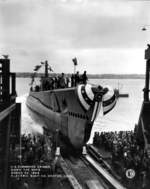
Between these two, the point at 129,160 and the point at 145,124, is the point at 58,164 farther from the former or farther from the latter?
the point at 145,124

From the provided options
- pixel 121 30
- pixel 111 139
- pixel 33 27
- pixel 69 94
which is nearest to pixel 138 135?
pixel 111 139

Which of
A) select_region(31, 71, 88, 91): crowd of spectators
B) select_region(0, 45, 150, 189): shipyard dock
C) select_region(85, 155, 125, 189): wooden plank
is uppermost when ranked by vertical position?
select_region(31, 71, 88, 91): crowd of spectators

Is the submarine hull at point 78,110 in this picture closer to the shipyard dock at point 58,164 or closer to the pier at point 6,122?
the shipyard dock at point 58,164

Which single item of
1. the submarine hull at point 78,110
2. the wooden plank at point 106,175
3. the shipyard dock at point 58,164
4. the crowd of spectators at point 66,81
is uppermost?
the crowd of spectators at point 66,81

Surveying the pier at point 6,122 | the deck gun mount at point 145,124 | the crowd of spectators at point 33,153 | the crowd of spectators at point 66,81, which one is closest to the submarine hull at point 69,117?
the crowd of spectators at point 66,81

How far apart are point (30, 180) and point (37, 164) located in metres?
0.68

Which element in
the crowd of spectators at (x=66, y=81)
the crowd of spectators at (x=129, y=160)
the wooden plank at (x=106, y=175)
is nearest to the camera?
the crowd of spectators at (x=129, y=160)

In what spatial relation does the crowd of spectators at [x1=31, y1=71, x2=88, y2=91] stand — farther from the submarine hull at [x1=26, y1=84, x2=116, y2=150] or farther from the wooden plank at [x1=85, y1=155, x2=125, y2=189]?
the wooden plank at [x1=85, y1=155, x2=125, y2=189]

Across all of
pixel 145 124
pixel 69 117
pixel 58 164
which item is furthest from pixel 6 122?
pixel 145 124

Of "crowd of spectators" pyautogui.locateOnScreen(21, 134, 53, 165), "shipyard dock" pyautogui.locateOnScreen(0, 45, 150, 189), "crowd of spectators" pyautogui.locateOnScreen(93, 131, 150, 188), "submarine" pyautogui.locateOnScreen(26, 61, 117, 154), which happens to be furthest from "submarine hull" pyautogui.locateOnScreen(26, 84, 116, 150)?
"crowd of spectators" pyautogui.locateOnScreen(21, 134, 53, 165)

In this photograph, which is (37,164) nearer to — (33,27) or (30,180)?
(30,180)

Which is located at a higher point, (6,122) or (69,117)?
A: (6,122)

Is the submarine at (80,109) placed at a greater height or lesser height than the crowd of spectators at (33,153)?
greater

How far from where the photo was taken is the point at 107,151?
15.0m
